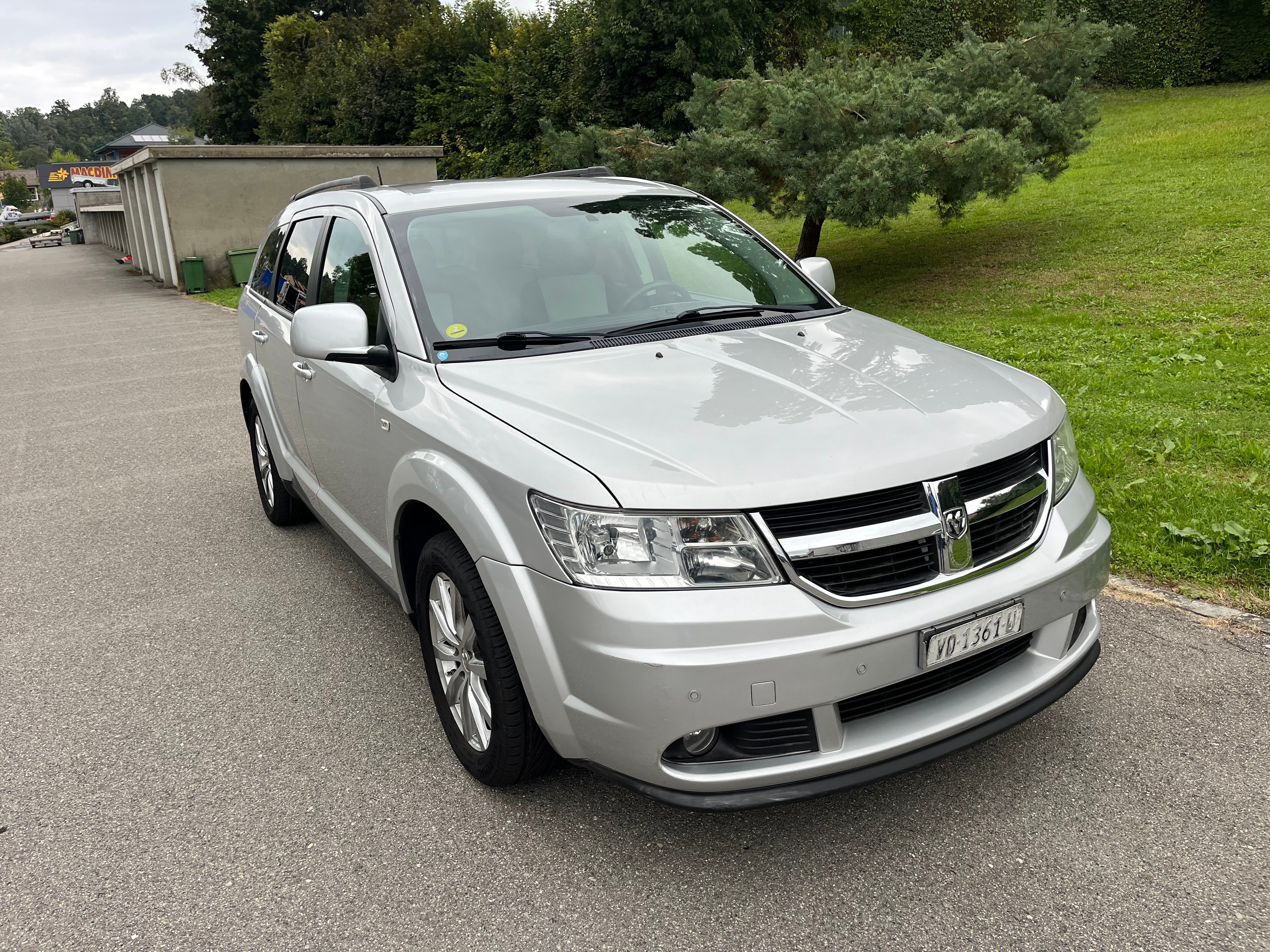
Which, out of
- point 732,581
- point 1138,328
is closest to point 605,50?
point 1138,328

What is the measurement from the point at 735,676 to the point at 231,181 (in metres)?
24.8

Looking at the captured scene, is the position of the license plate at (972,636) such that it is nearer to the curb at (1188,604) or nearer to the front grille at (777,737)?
the front grille at (777,737)

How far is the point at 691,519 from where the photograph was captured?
2.44m

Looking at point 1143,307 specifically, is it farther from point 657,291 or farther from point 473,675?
point 473,675

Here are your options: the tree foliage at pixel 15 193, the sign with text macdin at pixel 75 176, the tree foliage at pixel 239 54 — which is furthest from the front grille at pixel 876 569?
the tree foliage at pixel 15 193

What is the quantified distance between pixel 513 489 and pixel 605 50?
29.1 meters

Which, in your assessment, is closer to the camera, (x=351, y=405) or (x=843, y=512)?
(x=843, y=512)

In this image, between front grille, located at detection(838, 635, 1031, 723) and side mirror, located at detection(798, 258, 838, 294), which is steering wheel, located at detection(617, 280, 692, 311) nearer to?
side mirror, located at detection(798, 258, 838, 294)

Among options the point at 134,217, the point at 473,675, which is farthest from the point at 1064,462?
the point at 134,217

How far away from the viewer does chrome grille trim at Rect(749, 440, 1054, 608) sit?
243 centimetres

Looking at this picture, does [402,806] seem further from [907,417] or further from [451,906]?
[907,417]

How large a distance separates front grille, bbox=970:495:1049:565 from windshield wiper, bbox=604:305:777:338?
4.48 ft

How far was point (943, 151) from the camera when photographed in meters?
10.7

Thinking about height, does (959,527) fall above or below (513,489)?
below
